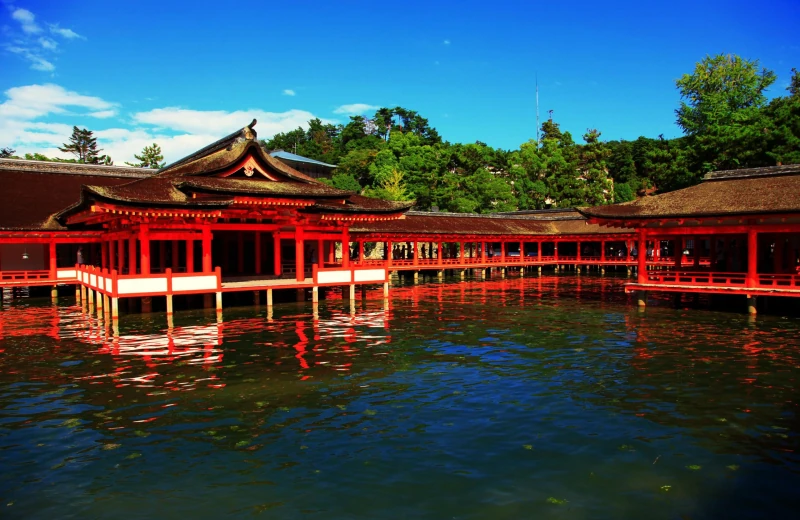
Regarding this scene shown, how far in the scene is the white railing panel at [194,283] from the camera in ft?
83.1

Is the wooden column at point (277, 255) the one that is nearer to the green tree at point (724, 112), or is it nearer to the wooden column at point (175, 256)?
the wooden column at point (175, 256)

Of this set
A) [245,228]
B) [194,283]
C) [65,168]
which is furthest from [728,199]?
[65,168]

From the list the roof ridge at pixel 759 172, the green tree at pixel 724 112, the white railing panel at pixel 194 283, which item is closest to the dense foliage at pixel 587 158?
the green tree at pixel 724 112

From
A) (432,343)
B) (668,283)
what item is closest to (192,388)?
(432,343)

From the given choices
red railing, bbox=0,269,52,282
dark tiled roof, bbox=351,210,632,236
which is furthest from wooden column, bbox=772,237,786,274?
red railing, bbox=0,269,52,282

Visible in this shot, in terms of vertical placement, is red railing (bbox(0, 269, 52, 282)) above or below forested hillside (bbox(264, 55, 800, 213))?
below

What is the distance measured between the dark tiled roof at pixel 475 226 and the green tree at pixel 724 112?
14847 millimetres

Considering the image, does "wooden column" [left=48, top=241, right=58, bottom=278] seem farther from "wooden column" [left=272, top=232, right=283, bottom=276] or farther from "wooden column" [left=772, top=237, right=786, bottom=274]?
"wooden column" [left=772, top=237, right=786, bottom=274]

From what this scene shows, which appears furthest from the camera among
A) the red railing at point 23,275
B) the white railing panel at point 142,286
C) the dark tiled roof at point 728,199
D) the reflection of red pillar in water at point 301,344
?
the red railing at point 23,275

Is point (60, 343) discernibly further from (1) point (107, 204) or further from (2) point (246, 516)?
(2) point (246, 516)

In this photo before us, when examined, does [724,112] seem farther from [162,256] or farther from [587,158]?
[162,256]

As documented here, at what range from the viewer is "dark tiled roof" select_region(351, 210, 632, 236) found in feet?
153

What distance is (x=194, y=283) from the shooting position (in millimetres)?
25859

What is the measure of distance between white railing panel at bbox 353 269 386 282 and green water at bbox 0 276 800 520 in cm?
942
